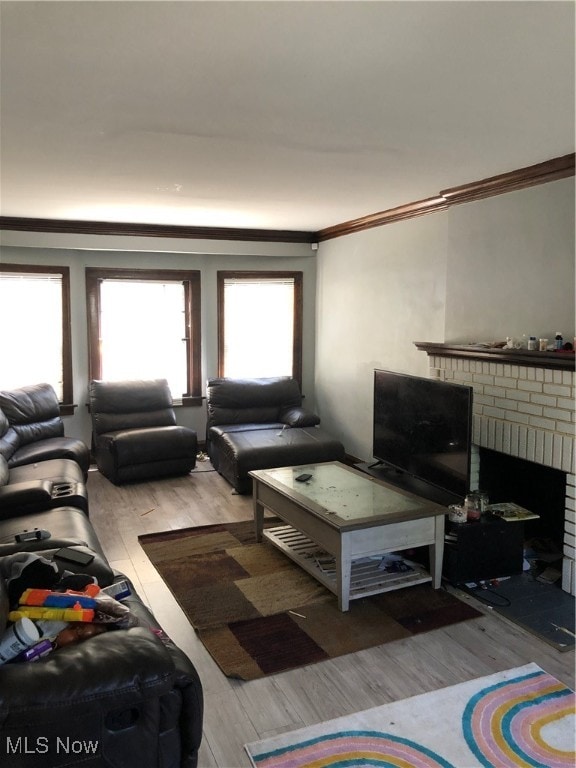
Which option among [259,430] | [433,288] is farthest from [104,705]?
[259,430]

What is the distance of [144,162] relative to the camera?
349cm

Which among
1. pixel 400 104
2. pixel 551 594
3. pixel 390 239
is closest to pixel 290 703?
pixel 551 594

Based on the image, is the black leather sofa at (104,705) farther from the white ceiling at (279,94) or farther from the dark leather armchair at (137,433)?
the dark leather armchair at (137,433)

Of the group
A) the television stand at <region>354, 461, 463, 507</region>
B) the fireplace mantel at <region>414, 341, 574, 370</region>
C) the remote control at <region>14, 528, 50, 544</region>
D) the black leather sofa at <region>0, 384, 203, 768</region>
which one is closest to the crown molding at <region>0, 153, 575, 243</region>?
the fireplace mantel at <region>414, 341, 574, 370</region>

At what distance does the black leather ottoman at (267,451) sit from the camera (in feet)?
17.3

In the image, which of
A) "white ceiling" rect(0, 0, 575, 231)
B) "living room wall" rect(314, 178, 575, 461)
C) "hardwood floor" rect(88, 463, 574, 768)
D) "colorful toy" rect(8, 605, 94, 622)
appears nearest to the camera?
"white ceiling" rect(0, 0, 575, 231)

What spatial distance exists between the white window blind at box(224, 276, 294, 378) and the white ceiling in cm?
254

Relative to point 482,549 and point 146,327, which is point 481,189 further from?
point 146,327

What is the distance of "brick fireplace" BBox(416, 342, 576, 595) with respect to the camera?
134 inches

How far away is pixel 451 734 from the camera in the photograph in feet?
7.68

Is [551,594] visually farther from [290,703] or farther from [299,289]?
[299,289]

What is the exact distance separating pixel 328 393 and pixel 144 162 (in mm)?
3703

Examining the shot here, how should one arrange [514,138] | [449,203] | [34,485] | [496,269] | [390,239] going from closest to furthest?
[514,138] → [34,485] → [496,269] → [449,203] → [390,239]

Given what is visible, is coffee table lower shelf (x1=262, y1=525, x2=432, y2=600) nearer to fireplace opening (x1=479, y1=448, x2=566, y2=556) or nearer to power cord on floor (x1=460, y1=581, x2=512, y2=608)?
power cord on floor (x1=460, y1=581, x2=512, y2=608)
